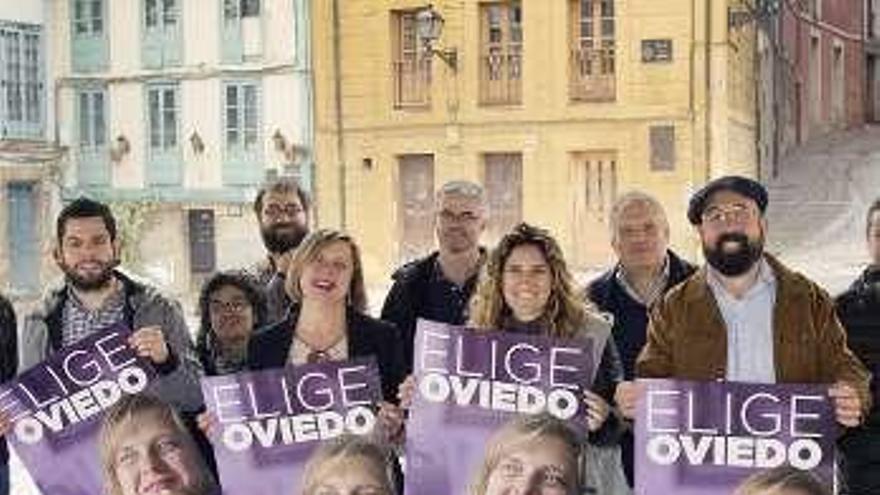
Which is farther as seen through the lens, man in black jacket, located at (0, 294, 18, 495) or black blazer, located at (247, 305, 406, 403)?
man in black jacket, located at (0, 294, 18, 495)

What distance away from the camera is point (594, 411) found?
90.8 inches

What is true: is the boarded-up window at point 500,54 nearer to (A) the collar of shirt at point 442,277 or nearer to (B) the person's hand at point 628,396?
(A) the collar of shirt at point 442,277

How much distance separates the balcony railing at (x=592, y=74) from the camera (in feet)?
13.7

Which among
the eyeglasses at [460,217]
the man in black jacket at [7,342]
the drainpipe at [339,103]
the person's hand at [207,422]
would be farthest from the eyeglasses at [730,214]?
the drainpipe at [339,103]

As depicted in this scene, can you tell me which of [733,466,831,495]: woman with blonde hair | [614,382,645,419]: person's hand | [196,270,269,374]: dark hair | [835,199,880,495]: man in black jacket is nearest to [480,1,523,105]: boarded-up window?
[196,270,269,374]: dark hair

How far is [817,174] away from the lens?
4094 millimetres

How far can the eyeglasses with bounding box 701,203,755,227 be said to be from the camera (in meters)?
2.27

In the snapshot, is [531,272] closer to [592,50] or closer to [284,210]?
[284,210]

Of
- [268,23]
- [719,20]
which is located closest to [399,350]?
[719,20]

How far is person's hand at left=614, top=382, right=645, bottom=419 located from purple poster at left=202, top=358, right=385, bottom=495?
450 mm

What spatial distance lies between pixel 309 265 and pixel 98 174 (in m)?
2.40

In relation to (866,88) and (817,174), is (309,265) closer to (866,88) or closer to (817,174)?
(817,174)

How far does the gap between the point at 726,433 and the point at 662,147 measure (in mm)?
2070

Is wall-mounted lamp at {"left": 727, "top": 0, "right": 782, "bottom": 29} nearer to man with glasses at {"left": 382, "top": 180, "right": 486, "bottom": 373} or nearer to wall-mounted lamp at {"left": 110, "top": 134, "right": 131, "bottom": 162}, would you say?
man with glasses at {"left": 382, "top": 180, "right": 486, "bottom": 373}
